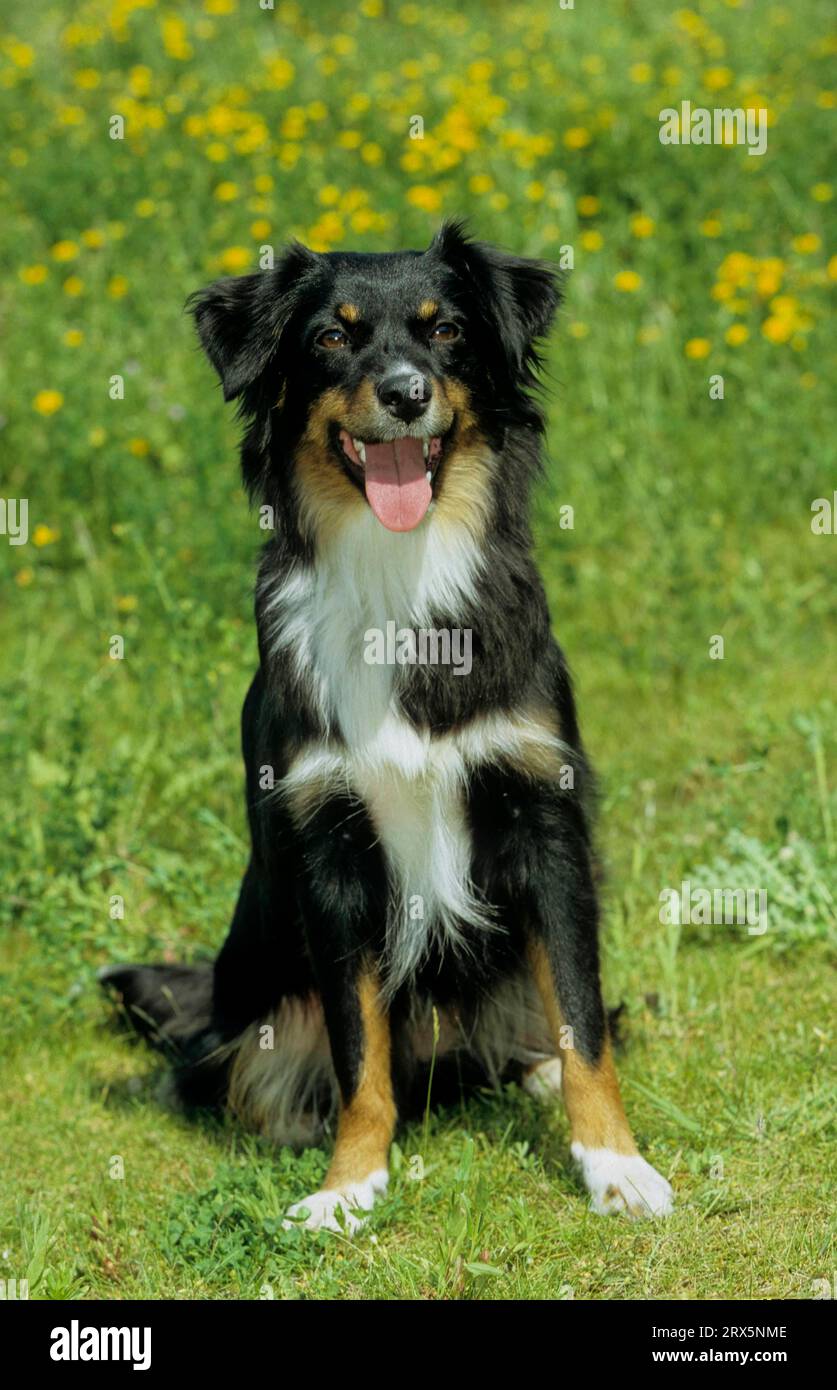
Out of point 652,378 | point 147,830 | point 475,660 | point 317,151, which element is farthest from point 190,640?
point 317,151

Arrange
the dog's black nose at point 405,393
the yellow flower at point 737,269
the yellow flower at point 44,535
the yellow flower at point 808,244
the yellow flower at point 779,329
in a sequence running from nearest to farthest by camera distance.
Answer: the dog's black nose at point 405,393
the yellow flower at point 44,535
the yellow flower at point 779,329
the yellow flower at point 737,269
the yellow flower at point 808,244

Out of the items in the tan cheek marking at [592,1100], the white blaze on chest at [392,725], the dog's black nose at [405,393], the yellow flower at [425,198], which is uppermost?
the yellow flower at [425,198]

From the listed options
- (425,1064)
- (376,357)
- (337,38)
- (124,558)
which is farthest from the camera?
(337,38)

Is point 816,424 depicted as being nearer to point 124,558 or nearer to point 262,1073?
point 124,558

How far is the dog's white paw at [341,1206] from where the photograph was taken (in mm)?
3209

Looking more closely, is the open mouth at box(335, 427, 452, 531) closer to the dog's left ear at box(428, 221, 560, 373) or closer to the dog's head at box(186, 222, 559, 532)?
the dog's head at box(186, 222, 559, 532)

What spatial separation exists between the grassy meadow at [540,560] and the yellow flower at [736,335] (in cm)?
3

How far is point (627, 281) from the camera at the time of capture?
22.6 ft

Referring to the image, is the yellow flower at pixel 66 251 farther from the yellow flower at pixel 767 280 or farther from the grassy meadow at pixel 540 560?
the yellow flower at pixel 767 280

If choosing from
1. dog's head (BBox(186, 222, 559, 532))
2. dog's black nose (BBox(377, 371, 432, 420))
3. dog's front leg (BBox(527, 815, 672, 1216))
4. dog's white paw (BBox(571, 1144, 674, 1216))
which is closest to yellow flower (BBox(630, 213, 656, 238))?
dog's head (BBox(186, 222, 559, 532))

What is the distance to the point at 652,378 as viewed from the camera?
22.2 ft

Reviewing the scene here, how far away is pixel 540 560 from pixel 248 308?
2.81 m

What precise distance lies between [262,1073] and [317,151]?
5604mm

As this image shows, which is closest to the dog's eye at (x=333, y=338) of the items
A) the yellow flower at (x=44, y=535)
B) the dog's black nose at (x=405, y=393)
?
the dog's black nose at (x=405, y=393)
